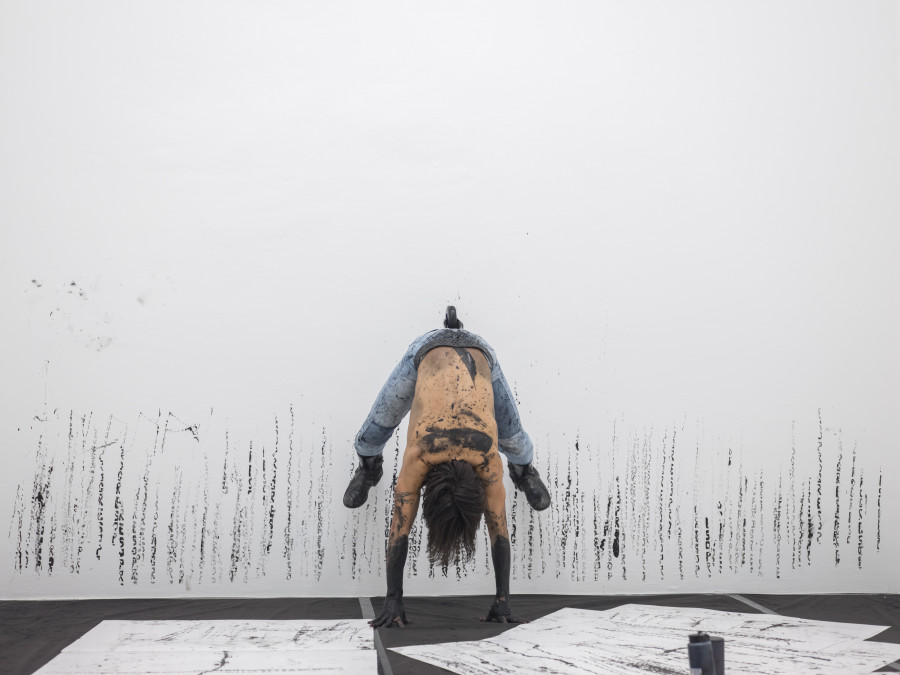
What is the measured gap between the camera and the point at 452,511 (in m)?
2.48

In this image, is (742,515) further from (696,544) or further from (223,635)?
(223,635)

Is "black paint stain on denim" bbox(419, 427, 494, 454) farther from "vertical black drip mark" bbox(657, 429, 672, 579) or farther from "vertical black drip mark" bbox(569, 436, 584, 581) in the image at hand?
"vertical black drip mark" bbox(657, 429, 672, 579)

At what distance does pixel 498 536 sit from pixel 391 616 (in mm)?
445

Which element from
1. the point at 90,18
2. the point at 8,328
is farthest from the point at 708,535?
the point at 90,18

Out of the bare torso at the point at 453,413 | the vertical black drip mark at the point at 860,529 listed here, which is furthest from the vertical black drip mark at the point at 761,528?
the bare torso at the point at 453,413

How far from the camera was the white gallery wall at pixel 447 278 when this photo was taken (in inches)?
126

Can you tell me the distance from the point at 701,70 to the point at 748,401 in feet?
5.16

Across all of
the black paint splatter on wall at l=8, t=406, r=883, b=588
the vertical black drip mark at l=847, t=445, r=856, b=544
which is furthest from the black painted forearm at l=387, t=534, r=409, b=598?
the vertical black drip mark at l=847, t=445, r=856, b=544

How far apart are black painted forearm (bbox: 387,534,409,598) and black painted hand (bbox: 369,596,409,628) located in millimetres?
23

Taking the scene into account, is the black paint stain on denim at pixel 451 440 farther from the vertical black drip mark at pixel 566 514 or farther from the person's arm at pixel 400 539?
the vertical black drip mark at pixel 566 514

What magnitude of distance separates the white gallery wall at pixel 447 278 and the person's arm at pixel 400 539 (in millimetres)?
646

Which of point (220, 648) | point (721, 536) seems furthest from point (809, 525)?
point (220, 648)

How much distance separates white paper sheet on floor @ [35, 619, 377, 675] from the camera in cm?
213

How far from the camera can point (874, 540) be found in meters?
3.49
